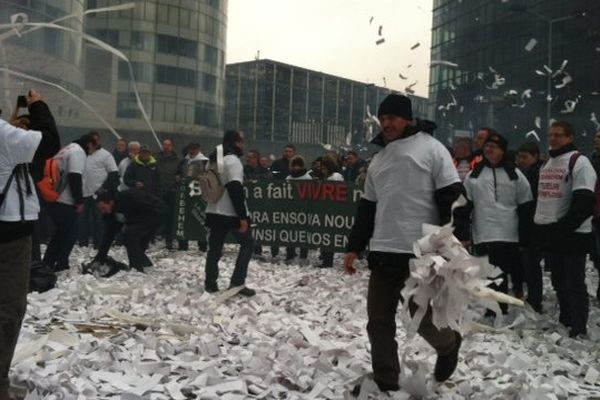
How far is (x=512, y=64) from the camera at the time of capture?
1997 inches

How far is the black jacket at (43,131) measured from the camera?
4.15 m

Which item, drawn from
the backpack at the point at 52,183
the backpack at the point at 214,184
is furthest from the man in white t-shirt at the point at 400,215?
the backpack at the point at 52,183

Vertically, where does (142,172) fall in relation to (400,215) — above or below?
above

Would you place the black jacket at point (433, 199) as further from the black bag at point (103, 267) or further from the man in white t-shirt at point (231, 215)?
the black bag at point (103, 267)

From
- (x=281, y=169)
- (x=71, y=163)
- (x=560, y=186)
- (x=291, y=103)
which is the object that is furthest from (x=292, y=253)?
(x=291, y=103)

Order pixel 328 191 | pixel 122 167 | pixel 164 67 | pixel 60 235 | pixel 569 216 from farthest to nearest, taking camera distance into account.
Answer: pixel 164 67
pixel 122 167
pixel 328 191
pixel 60 235
pixel 569 216

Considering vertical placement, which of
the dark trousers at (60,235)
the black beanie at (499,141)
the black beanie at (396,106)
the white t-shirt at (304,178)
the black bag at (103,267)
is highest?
the black beanie at (499,141)

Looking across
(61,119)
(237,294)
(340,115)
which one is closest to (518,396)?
(237,294)

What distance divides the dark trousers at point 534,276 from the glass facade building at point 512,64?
29.5m

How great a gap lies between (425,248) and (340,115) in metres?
56.0

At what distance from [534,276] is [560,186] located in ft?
4.89

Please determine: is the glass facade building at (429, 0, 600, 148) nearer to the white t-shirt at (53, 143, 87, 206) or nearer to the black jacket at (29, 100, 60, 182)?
the white t-shirt at (53, 143, 87, 206)

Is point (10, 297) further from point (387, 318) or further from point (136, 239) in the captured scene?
point (136, 239)

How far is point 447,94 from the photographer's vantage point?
184ft
